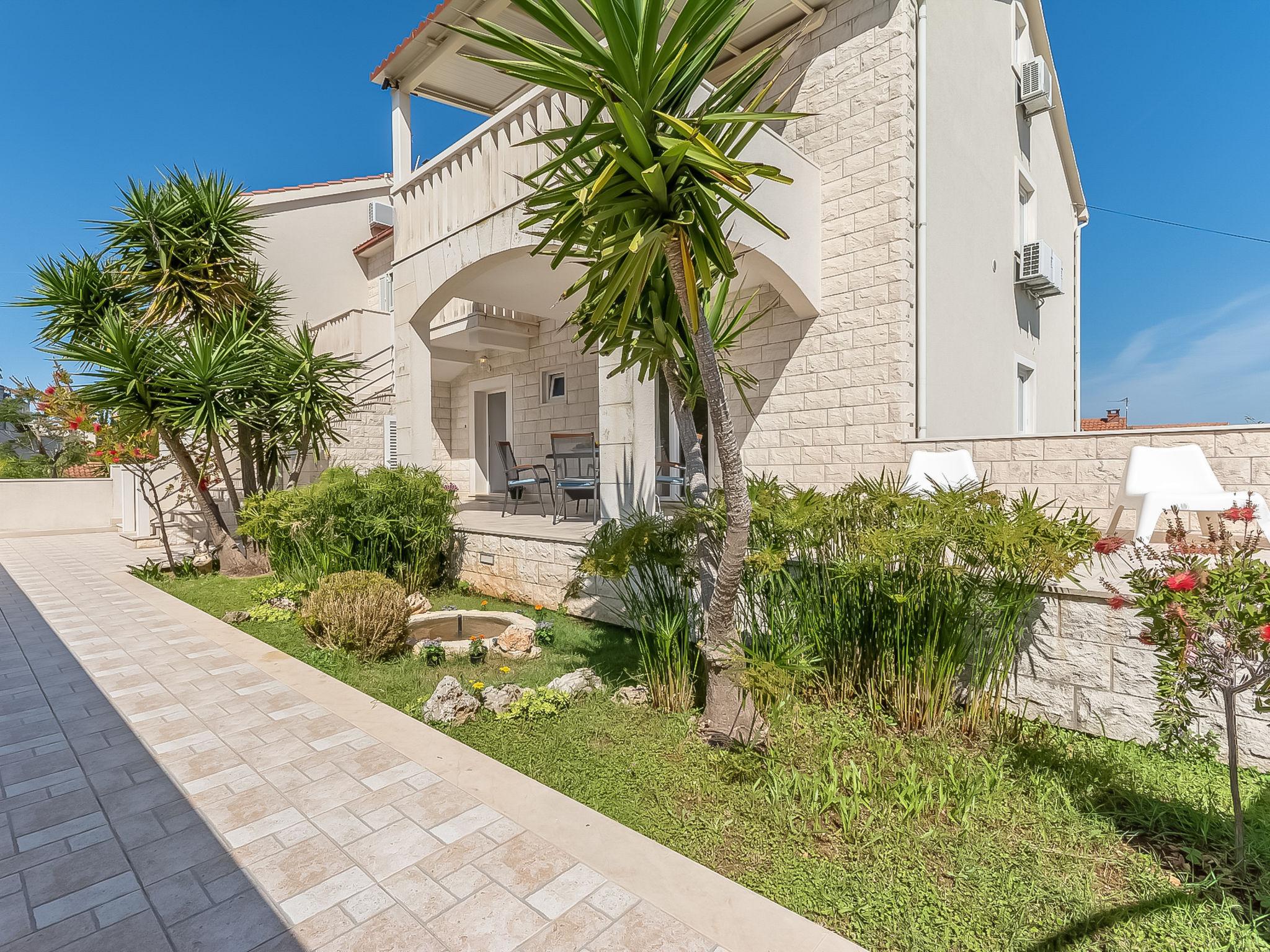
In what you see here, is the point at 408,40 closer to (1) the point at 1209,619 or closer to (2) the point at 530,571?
(2) the point at 530,571

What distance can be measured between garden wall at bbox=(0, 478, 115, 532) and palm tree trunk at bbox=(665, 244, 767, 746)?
17345mm

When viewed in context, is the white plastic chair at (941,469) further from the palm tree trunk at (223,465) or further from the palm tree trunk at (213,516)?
the palm tree trunk at (213,516)

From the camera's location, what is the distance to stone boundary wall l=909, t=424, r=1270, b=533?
15.4 feet

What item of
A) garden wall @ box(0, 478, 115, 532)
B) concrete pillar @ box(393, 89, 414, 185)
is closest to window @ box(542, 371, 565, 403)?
concrete pillar @ box(393, 89, 414, 185)

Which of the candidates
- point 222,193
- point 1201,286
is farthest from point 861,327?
point 1201,286

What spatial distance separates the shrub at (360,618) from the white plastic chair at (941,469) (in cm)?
450

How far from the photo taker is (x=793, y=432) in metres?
7.19

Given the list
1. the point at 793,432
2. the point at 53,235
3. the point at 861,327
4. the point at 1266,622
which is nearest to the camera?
the point at 1266,622

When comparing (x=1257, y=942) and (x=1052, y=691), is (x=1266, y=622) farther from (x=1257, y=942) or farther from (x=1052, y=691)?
(x=1052, y=691)

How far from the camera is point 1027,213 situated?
31.4 ft

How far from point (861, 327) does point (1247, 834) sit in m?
5.26

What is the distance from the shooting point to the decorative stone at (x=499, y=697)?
144 inches

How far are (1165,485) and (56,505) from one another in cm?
1989

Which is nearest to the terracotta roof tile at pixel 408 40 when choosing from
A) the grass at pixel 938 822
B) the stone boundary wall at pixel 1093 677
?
the grass at pixel 938 822
